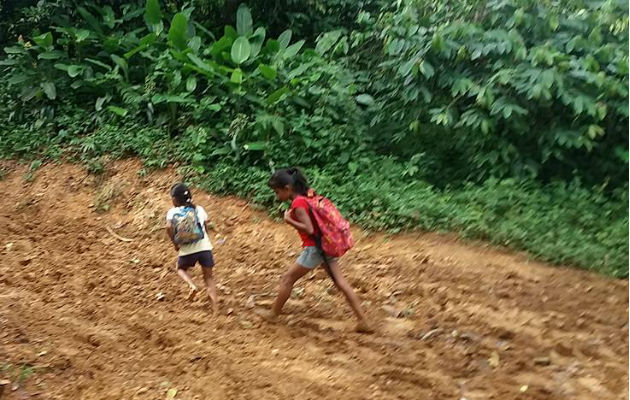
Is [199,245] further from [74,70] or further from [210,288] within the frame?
[74,70]

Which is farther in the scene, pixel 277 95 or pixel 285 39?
pixel 285 39

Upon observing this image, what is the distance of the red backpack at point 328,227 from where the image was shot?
415 centimetres

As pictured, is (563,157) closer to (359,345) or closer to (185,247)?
(359,345)

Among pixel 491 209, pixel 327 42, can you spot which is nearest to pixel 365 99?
pixel 327 42

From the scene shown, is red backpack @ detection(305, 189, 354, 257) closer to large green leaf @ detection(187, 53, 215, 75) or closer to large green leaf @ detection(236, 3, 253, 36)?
large green leaf @ detection(187, 53, 215, 75)

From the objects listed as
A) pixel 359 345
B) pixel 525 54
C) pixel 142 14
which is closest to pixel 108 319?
pixel 359 345

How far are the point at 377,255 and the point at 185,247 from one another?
5.88 feet

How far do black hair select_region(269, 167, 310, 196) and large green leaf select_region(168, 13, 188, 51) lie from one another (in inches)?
166

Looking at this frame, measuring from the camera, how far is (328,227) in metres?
4.16

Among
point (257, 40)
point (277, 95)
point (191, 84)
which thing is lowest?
point (277, 95)

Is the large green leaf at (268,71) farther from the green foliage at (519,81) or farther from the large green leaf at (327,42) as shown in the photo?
the green foliage at (519,81)

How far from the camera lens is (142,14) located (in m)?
8.69

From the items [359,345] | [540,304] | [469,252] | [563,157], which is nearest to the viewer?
[359,345]

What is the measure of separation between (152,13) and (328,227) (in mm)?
5266
